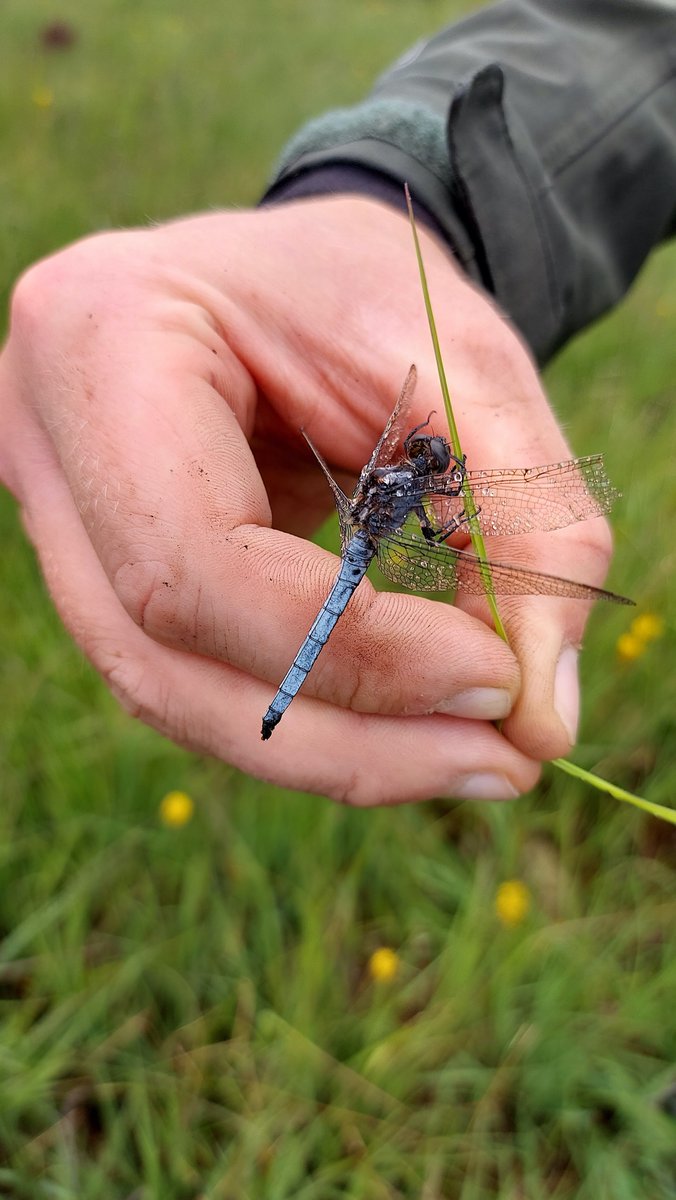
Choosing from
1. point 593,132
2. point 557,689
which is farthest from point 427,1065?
point 593,132

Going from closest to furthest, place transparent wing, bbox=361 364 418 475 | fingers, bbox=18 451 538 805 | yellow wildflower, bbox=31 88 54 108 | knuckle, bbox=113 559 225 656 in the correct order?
knuckle, bbox=113 559 225 656 → fingers, bbox=18 451 538 805 → transparent wing, bbox=361 364 418 475 → yellow wildflower, bbox=31 88 54 108

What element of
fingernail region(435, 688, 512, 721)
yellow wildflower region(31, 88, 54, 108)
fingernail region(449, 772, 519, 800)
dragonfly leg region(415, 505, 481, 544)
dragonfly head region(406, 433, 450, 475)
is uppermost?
yellow wildflower region(31, 88, 54, 108)

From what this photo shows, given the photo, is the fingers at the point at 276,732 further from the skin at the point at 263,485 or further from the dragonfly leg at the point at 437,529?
the dragonfly leg at the point at 437,529

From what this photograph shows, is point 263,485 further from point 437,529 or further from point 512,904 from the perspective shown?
point 512,904

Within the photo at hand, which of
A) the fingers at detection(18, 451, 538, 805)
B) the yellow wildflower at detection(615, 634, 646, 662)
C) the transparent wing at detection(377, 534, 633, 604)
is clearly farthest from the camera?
the yellow wildflower at detection(615, 634, 646, 662)

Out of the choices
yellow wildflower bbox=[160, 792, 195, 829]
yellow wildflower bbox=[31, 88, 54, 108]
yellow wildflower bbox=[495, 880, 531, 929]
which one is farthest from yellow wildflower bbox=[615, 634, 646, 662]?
yellow wildflower bbox=[31, 88, 54, 108]

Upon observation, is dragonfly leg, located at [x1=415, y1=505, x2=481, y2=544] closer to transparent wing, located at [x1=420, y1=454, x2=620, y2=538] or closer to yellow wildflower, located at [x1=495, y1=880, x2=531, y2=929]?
transparent wing, located at [x1=420, y1=454, x2=620, y2=538]

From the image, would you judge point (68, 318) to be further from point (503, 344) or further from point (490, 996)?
point (490, 996)
